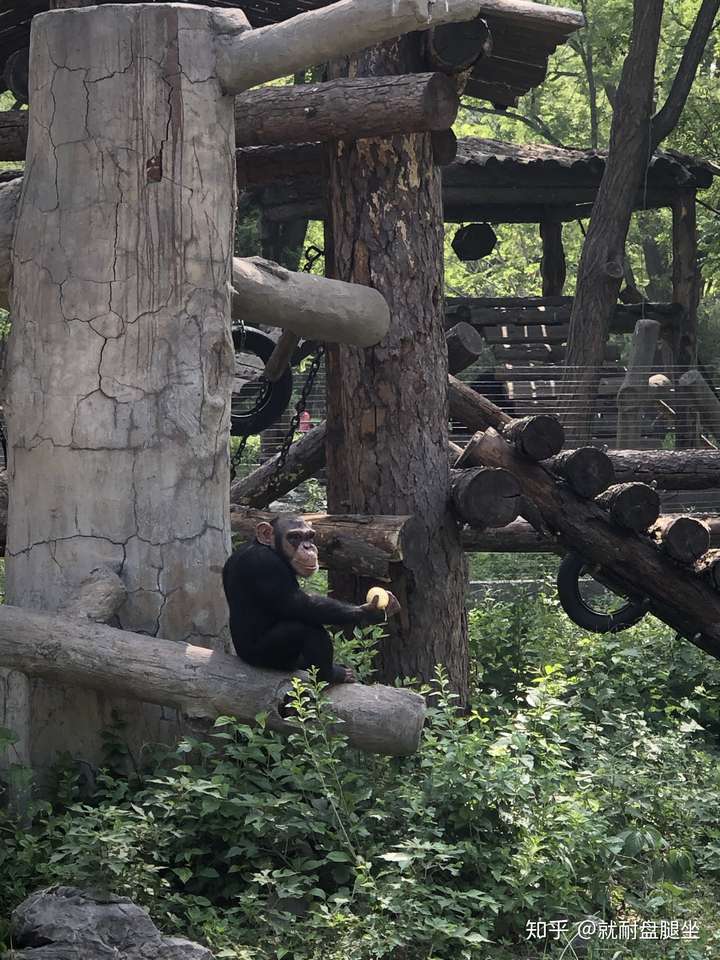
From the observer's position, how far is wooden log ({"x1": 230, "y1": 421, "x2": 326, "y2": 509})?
8883 millimetres

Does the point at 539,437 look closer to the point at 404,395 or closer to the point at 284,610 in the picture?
the point at 404,395

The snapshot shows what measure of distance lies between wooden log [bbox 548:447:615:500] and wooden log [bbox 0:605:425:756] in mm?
3106

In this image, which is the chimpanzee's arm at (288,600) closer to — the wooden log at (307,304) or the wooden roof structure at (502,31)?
the wooden log at (307,304)

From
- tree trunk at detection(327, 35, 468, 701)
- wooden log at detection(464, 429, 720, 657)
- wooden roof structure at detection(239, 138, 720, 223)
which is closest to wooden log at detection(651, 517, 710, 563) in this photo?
wooden log at detection(464, 429, 720, 657)

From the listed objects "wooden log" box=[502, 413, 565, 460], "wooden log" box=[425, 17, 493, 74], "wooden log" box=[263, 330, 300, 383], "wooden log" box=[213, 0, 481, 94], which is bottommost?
"wooden log" box=[502, 413, 565, 460]

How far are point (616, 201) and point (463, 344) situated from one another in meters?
6.83

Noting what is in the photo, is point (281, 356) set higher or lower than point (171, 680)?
higher

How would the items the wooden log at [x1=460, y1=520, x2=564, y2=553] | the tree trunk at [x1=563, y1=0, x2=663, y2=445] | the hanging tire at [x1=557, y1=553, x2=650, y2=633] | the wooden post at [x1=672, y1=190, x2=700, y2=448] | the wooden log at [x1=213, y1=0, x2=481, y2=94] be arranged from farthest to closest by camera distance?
the wooden post at [x1=672, y1=190, x2=700, y2=448] → the tree trunk at [x1=563, y1=0, x2=663, y2=445] → the wooden log at [x1=460, y1=520, x2=564, y2=553] → the hanging tire at [x1=557, y1=553, x2=650, y2=633] → the wooden log at [x1=213, y1=0, x2=481, y2=94]

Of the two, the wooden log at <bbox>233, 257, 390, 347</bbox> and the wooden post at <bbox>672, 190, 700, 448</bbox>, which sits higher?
the wooden post at <bbox>672, 190, 700, 448</bbox>

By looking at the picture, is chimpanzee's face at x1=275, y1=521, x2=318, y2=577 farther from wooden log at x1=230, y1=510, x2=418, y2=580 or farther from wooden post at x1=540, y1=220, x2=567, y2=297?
wooden post at x1=540, y1=220, x2=567, y2=297

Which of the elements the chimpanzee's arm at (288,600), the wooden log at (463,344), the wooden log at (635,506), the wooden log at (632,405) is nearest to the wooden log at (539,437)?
the wooden log at (635,506)

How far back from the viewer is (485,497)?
290 inches

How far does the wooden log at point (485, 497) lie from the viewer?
24.2ft

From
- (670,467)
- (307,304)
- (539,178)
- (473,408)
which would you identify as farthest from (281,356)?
(539,178)
